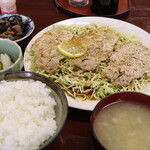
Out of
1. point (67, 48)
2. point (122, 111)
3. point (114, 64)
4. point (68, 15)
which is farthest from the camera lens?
point (68, 15)

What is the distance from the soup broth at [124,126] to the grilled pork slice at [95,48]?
758mm

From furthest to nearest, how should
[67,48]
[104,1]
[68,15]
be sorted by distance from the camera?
[68,15] < [104,1] < [67,48]

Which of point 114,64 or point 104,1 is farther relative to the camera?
point 104,1

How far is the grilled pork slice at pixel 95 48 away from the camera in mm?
2190

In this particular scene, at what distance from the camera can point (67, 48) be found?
A: 7.59ft

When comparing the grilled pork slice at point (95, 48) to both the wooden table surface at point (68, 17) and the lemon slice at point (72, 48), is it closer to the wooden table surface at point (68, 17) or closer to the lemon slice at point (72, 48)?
the lemon slice at point (72, 48)

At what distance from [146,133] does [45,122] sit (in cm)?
67

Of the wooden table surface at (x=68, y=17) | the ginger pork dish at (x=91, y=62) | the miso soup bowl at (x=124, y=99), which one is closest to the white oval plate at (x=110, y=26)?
the ginger pork dish at (x=91, y=62)

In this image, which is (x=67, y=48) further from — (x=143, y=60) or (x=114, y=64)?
(x=143, y=60)

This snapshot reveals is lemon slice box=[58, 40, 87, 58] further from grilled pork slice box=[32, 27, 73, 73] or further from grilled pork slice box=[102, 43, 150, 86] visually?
grilled pork slice box=[102, 43, 150, 86]

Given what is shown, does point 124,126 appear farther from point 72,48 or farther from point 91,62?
point 72,48

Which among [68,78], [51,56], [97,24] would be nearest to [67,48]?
[51,56]

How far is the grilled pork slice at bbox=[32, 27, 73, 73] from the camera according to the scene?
219 cm

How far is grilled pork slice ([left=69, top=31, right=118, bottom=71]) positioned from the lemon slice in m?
0.05
